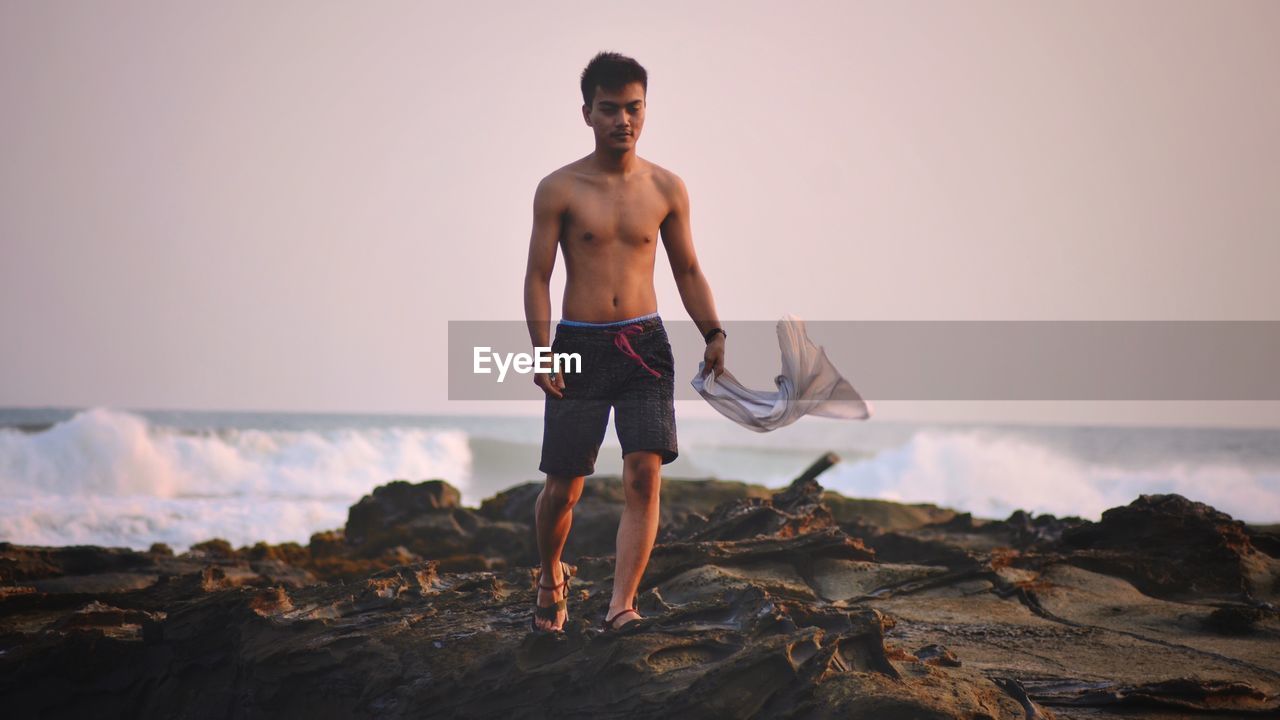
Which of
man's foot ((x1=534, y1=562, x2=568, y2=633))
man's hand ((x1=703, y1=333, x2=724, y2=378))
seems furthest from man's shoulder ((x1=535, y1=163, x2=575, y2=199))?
man's foot ((x1=534, y1=562, x2=568, y2=633))

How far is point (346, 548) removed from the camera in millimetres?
10570

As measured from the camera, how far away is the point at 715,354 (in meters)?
4.91

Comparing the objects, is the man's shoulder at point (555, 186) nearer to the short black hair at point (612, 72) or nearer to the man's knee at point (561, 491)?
the short black hair at point (612, 72)

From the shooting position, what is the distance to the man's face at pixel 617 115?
4.55 metres

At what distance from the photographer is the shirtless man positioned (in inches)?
180

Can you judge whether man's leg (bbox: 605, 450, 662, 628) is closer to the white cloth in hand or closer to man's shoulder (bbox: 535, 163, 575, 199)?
the white cloth in hand

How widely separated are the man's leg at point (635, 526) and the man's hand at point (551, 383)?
397 millimetres

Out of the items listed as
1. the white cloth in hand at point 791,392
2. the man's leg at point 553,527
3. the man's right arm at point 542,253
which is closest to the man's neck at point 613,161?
the man's right arm at point 542,253

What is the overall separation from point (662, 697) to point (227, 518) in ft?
55.8

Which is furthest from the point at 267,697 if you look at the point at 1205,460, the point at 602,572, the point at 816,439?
the point at 816,439

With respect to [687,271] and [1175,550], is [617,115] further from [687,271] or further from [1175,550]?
[1175,550]

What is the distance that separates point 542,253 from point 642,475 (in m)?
1.03

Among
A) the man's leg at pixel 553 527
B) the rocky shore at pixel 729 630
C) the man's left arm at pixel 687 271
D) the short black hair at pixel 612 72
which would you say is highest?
the short black hair at pixel 612 72

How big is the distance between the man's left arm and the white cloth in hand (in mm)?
105
